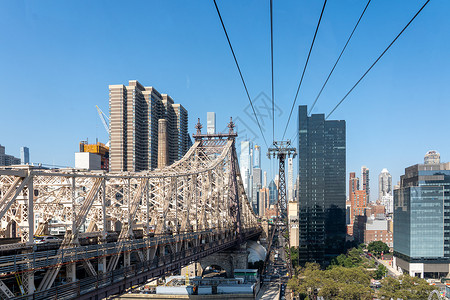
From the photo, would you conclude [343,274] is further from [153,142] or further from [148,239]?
[153,142]

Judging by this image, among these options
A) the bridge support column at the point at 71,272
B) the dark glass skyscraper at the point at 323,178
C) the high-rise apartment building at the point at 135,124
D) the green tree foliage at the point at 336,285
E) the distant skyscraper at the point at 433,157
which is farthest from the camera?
the distant skyscraper at the point at 433,157

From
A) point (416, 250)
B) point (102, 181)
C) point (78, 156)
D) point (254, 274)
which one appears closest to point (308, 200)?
point (416, 250)

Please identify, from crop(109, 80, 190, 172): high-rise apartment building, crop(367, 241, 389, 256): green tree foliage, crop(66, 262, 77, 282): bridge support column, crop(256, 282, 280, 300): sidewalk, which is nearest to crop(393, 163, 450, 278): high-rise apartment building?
crop(367, 241, 389, 256): green tree foliage

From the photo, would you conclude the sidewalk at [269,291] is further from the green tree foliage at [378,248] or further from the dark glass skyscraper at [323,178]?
the green tree foliage at [378,248]

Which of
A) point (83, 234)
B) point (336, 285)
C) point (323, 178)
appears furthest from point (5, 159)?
point (83, 234)

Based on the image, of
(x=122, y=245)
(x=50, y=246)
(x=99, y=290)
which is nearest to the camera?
(x=50, y=246)

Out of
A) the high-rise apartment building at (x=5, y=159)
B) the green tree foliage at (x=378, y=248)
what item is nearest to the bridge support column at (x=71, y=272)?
the high-rise apartment building at (x=5, y=159)

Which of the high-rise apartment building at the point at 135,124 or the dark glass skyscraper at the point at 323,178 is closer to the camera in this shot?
the dark glass skyscraper at the point at 323,178
